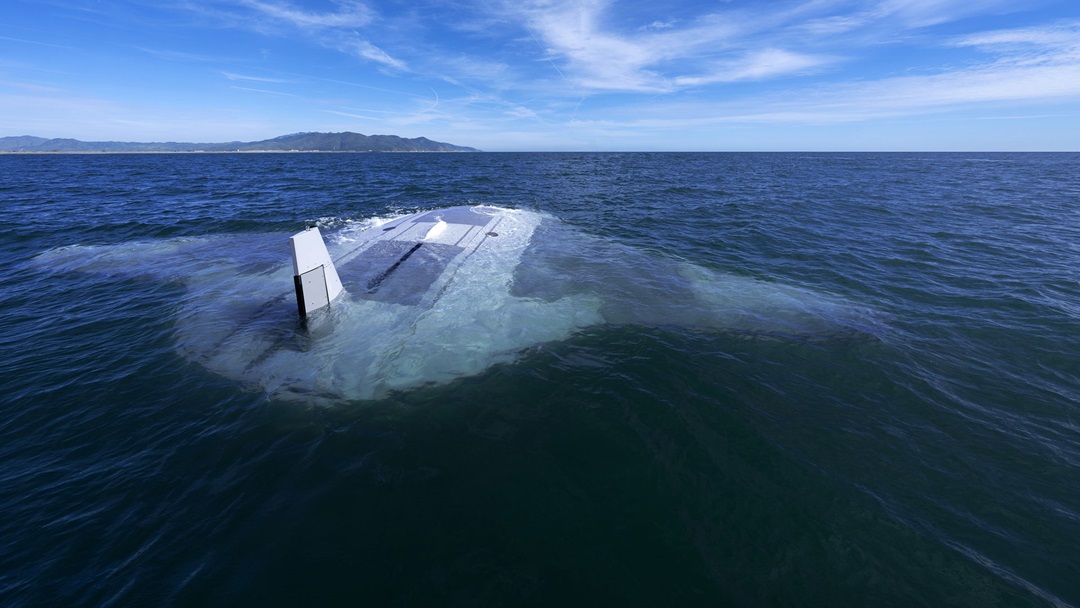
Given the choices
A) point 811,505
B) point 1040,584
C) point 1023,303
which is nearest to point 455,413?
point 811,505

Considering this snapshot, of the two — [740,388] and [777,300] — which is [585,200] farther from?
[740,388]

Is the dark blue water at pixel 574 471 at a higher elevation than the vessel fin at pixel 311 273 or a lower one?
lower

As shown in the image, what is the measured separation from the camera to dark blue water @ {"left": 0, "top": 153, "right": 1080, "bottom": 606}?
5625mm

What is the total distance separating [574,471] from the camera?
7395mm

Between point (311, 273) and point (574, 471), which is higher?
point (311, 273)

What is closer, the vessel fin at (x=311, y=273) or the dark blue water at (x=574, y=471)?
the dark blue water at (x=574, y=471)

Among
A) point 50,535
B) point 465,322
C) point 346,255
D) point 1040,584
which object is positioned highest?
point 346,255

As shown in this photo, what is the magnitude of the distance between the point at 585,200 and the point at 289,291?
3026cm

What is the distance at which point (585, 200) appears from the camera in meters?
39.4

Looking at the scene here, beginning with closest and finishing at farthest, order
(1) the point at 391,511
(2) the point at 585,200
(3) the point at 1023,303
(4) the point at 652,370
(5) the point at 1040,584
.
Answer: (5) the point at 1040,584, (1) the point at 391,511, (4) the point at 652,370, (3) the point at 1023,303, (2) the point at 585,200

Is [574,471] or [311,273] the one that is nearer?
[574,471]

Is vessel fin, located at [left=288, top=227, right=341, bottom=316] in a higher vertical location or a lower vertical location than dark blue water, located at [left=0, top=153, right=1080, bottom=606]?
higher

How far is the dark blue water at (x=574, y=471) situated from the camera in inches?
221

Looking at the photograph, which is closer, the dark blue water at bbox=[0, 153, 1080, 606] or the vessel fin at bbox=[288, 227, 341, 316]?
the dark blue water at bbox=[0, 153, 1080, 606]
